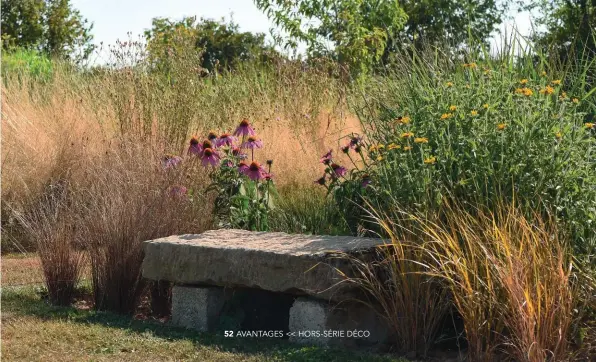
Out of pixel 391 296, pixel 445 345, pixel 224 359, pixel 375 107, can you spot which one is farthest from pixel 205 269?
pixel 375 107

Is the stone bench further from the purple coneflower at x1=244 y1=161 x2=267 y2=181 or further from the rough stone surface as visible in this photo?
the purple coneflower at x1=244 y1=161 x2=267 y2=181

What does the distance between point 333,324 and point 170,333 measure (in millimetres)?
1029

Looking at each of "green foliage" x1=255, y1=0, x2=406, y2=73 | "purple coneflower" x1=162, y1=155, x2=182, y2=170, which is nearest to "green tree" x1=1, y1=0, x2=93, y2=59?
"green foliage" x1=255, y1=0, x2=406, y2=73

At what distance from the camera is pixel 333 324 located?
198 inches

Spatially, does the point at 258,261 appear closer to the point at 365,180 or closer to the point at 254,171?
the point at 365,180

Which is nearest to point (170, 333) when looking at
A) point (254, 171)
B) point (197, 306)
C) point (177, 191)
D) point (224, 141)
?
point (197, 306)

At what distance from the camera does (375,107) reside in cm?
718

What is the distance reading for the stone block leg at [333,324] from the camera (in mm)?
5004

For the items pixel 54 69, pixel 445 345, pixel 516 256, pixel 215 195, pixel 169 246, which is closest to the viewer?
pixel 516 256

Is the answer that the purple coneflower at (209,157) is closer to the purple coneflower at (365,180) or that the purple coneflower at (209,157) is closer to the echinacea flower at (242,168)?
the echinacea flower at (242,168)

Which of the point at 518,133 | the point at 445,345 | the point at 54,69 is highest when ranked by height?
the point at 54,69

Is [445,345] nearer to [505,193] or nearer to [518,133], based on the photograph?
[505,193]

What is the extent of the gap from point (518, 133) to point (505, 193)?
37 centimetres

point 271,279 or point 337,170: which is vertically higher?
point 337,170
